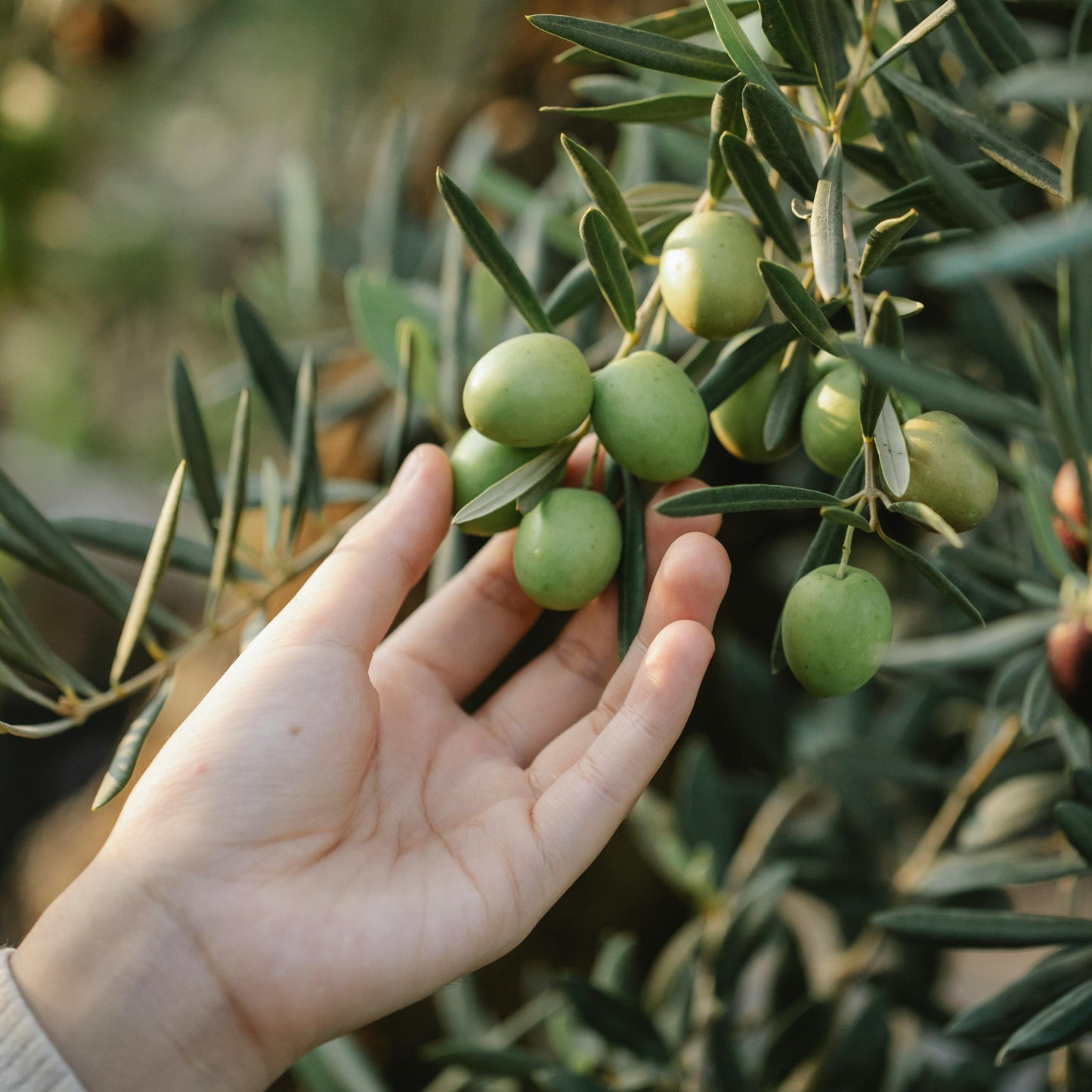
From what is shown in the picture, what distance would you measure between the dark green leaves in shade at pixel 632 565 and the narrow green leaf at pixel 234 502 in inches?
12.9

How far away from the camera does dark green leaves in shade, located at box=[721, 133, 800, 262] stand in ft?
1.85

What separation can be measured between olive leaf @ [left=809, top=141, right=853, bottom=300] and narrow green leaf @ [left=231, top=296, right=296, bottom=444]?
1.97ft

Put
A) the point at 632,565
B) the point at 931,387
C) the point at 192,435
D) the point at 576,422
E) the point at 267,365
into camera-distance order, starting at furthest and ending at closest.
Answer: the point at 267,365 < the point at 192,435 < the point at 632,565 < the point at 576,422 < the point at 931,387

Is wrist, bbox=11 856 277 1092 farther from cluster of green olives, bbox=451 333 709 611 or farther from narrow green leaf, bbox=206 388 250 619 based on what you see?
cluster of green olives, bbox=451 333 709 611

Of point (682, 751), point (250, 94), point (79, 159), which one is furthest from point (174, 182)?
point (682, 751)

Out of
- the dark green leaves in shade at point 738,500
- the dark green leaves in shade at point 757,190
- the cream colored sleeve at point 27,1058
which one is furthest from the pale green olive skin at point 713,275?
the cream colored sleeve at point 27,1058

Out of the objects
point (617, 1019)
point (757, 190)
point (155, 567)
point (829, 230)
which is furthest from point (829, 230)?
point (617, 1019)

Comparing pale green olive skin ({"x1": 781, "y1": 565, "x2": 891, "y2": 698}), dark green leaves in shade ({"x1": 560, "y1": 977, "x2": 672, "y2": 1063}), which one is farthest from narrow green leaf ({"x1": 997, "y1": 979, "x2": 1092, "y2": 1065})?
dark green leaves in shade ({"x1": 560, "y1": 977, "x2": 672, "y2": 1063})

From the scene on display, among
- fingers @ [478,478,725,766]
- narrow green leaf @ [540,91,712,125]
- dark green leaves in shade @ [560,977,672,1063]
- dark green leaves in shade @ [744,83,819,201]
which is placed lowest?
dark green leaves in shade @ [560,977,672,1063]

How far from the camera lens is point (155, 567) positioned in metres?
0.70

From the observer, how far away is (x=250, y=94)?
297cm

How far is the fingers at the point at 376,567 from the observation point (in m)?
0.80

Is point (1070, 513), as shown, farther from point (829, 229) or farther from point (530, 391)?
point (530, 391)

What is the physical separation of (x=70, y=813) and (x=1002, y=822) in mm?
2066
